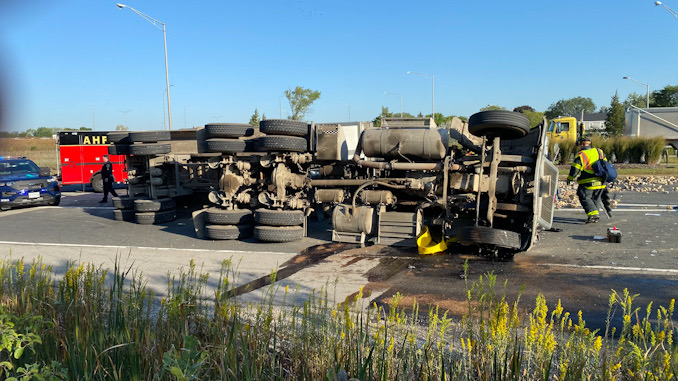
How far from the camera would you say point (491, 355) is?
10.1 feet

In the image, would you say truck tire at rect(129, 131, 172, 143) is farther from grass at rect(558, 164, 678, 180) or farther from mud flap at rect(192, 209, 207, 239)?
grass at rect(558, 164, 678, 180)

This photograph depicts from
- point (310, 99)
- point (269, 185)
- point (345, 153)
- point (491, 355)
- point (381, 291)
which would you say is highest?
point (310, 99)

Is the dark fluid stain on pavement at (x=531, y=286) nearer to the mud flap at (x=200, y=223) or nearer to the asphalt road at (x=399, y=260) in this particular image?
the asphalt road at (x=399, y=260)

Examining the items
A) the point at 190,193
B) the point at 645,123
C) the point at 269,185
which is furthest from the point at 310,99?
the point at 269,185

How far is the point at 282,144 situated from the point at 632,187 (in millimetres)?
13399

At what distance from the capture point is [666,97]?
6391 centimetres

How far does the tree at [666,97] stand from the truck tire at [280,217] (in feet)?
223

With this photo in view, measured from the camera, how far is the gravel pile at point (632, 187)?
13159 millimetres

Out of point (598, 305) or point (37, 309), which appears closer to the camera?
point (37, 309)

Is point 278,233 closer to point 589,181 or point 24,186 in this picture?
point 589,181

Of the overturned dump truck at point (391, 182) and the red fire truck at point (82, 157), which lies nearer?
the overturned dump truck at point (391, 182)

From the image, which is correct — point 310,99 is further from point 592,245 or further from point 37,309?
point 37,309

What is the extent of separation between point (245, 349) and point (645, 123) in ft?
124

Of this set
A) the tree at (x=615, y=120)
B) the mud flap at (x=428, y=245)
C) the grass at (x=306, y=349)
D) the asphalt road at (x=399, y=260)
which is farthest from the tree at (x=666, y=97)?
the grass at (x=306, y=349)
